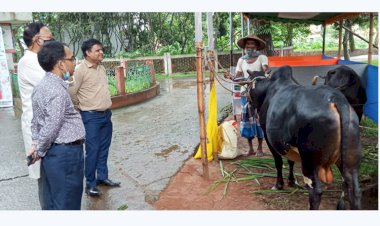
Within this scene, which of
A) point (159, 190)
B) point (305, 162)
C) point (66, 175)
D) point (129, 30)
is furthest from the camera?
point (129, 30)

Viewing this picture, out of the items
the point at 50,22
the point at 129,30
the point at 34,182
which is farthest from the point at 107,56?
the point at 34,182

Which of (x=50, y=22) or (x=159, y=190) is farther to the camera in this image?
(x=50, y=22)

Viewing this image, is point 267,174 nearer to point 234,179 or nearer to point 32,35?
point 234,179

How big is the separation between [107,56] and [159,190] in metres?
17.3

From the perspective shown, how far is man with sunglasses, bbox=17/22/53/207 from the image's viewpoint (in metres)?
2.88

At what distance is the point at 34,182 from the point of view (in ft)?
13.7

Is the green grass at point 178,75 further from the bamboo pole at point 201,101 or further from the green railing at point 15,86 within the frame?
the bamboo pole at point 201,101

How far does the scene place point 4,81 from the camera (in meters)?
9.42

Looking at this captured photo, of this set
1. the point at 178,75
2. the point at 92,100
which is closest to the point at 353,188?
the point at 92,100

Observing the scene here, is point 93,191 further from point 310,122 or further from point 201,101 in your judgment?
point 310,122

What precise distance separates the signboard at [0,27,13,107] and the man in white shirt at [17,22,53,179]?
23.7 ft

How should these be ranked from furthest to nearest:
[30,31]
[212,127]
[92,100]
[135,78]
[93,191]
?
[135,78] < [212,127] < [93,191] < [92,100] < [30,31]

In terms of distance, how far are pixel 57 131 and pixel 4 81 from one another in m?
8.09

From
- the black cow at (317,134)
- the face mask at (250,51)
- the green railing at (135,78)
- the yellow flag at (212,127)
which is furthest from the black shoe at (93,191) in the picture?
the green railing at (135,78)
